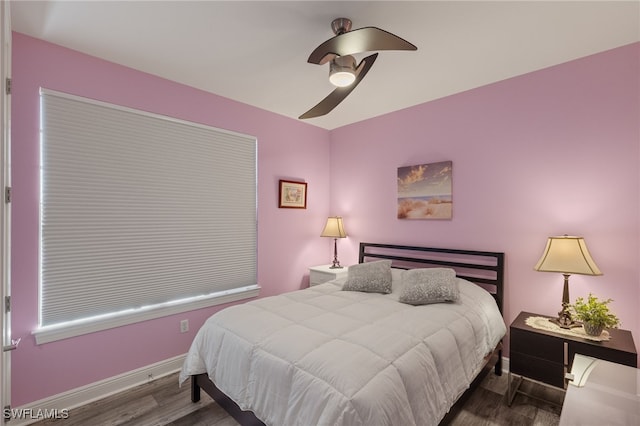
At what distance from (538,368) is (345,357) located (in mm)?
1638

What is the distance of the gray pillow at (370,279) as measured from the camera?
285 centimetres

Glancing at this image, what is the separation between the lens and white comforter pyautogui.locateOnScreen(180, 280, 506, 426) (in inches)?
55.6

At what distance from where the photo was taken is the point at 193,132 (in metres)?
3.01

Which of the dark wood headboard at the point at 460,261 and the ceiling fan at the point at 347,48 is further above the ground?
the ceiling fan at the point at 347,48

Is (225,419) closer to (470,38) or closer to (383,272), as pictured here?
(383,272)

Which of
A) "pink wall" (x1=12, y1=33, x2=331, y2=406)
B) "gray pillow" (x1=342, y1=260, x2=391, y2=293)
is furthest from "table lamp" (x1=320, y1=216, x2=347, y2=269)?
"gray pillow" (x1=342, y1=260, x2=391, y2=293)

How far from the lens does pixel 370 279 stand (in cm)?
290

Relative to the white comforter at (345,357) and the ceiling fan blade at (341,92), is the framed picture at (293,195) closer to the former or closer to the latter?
the ceiling fan blade at (341,92)

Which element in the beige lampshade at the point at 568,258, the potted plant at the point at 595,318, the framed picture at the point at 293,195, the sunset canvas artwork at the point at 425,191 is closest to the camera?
the potted plant at the point at 595,318

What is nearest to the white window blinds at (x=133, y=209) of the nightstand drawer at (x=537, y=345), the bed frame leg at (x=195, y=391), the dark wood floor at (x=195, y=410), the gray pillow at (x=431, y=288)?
the dark wood floor at (x=195, y=410)

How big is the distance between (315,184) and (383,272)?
175cm

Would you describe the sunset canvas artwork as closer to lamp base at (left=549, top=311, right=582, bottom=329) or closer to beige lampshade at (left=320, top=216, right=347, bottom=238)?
beige lampshade at (left=320, top=216, right=347, bottom=238)

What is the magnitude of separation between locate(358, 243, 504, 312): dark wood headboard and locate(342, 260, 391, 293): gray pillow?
513 millimetres

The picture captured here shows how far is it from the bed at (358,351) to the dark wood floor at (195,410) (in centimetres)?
17
